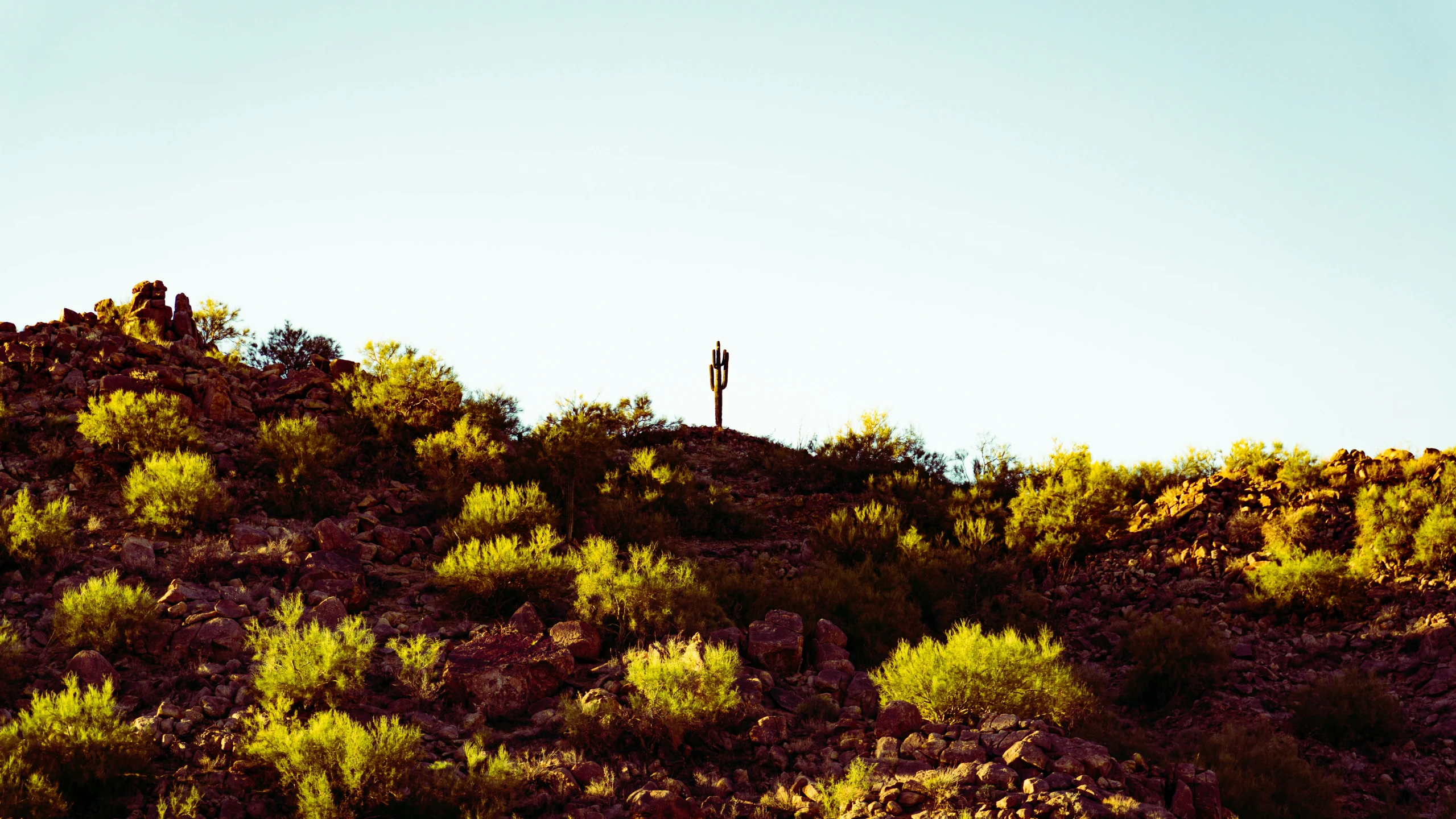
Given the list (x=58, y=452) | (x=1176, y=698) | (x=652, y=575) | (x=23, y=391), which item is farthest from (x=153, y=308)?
(x=1176, y=698)

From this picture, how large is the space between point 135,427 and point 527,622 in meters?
8.69

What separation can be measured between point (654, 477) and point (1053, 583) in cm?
761

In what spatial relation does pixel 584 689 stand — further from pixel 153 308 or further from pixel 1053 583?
pixel 153 308

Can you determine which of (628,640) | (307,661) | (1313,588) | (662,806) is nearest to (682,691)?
A: (662,806)

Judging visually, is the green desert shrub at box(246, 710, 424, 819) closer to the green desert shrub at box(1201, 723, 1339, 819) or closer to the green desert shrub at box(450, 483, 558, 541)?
the green desert shrub at box(450, 483, 558, 541)

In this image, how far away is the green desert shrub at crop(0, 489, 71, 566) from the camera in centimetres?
1388

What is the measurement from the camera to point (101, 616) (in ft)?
39.1

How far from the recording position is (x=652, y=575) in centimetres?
1373

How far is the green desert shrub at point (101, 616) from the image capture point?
11.8 metres

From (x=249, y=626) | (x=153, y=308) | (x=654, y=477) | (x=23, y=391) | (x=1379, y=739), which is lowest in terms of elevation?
(x=1379, y=739)

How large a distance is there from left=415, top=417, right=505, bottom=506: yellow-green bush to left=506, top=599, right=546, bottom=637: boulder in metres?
5.48

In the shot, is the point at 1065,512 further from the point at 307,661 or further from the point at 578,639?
the point at 307,661

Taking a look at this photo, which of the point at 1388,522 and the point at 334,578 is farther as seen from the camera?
the point at 1388,522

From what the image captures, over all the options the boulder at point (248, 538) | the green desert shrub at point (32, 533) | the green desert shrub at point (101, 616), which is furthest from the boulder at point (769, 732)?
the green desert shrub at point (32, 533)
